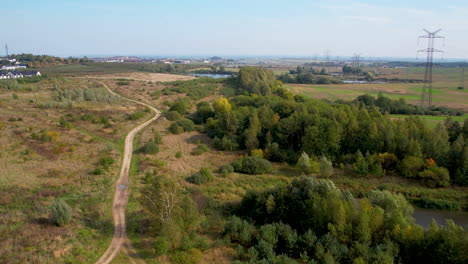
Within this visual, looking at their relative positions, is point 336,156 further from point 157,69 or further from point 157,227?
point 157,69

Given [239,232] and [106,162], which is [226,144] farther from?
[239,232]

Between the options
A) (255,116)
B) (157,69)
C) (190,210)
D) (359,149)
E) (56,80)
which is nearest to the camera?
(190,210)

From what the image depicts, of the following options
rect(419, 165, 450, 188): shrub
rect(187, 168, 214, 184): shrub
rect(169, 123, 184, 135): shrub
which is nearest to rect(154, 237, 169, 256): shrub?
rect(187, 168, 214, 184): shrub

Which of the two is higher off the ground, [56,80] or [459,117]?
[56,80]

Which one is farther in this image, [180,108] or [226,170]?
[180,108]

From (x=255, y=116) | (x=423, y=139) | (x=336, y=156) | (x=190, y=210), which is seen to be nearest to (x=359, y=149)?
(x=336, y=156)

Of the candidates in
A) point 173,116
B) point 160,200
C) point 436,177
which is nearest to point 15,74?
point 173,116

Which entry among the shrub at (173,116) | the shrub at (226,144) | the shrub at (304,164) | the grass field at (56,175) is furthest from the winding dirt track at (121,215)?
the shrub at (304,164)
